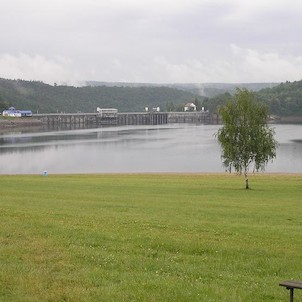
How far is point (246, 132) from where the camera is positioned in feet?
105

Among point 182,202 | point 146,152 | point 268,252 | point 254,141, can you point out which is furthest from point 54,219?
point 146,152

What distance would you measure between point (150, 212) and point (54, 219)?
4.09 metres

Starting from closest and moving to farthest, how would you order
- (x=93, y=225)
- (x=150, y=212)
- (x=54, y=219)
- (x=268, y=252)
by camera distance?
1. (x=268, y=252)
2. (x=93, y=225)
3. (x=54, y=219)
4. (x=150, y=212)

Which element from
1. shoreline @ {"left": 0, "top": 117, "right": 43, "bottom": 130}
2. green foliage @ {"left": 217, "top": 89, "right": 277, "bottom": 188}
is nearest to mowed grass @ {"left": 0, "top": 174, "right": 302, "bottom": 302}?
green foliage @ {"left": 217, "top": 89, "right": 277, "bottom": 188}

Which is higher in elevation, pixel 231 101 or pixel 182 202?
pixel 231 101

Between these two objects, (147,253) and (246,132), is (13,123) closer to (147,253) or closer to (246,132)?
(246,132)

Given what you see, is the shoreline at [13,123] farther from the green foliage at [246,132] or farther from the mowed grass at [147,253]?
the mowed grass at [147,253]

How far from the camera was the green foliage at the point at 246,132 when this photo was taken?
105 ft

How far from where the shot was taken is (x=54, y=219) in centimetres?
1488

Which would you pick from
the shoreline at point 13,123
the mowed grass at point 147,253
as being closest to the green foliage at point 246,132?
the mowed grass at point 147,253

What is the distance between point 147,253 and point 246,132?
22.4 meters

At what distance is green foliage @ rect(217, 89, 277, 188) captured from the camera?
3197cm

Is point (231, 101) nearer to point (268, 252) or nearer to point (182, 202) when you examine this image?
point (182, 202)

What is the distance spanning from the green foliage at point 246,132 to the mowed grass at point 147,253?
510 inches
